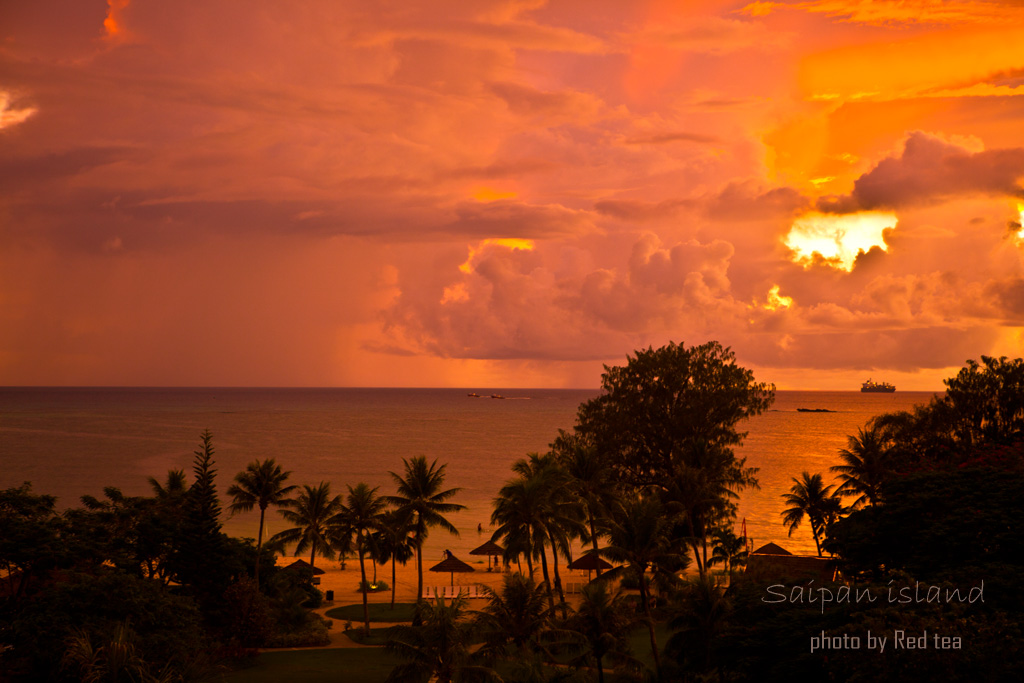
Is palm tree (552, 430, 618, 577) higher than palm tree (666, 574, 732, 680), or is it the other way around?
palm tree (552, 430, 618, 577)

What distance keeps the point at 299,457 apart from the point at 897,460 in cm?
11892

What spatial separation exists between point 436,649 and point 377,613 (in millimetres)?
23578

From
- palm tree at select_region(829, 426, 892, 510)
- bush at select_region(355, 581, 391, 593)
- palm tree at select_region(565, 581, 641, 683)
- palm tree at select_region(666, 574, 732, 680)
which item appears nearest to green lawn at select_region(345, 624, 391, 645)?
bush at select_region(355, 581, 391, 593)

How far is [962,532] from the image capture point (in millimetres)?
30172

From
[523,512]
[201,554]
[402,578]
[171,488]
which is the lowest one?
[402,578]

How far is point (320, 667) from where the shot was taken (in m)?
37.0

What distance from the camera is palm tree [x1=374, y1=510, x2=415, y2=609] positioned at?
4712 cm

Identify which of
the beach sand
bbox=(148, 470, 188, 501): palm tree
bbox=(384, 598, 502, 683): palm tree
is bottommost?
the beach sand

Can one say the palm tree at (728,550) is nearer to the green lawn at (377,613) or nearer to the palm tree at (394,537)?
the palm tree at (394,537)

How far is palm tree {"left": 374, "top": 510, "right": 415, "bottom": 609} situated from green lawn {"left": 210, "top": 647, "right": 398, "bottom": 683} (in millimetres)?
7582

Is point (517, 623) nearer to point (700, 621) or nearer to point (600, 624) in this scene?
point (600, 624)

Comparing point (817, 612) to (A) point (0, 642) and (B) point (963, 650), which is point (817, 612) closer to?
(B) point (963, 650)

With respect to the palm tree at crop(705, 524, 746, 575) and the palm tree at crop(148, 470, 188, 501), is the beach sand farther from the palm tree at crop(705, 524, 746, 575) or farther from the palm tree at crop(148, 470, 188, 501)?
the palm tree at crop(148, 470, 188, 501)

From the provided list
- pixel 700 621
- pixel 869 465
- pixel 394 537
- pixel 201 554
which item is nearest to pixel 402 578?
pixel 394 537
